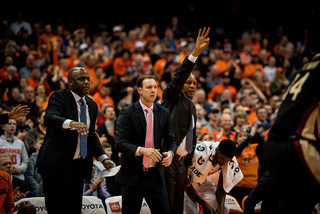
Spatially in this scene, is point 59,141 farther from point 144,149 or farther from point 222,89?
point 222,89

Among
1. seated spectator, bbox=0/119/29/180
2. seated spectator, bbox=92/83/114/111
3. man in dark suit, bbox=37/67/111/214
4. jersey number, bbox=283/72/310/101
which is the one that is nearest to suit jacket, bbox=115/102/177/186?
man in dark suit, bbox=37/67/111/214

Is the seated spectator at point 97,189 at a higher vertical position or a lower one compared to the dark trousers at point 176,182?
lower

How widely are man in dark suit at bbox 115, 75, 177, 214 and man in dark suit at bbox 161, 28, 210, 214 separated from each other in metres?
0.38

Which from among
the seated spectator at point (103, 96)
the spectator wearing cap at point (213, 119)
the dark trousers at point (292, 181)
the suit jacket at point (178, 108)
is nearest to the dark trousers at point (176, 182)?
the suit jacket at point (178, 108)

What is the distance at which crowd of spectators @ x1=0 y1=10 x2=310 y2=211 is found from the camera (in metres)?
8.73

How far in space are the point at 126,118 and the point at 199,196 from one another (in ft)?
6.28

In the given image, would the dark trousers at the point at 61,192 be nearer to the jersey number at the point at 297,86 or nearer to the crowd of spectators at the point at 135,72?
the jersey number at the point at 297,86

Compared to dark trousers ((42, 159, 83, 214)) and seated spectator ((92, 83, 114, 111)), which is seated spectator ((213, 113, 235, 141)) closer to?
seated spectator ((92, 83, 114, 111))

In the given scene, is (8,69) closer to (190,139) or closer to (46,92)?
(46,92)

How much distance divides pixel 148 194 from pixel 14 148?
355cm

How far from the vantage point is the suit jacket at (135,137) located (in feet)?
14.4

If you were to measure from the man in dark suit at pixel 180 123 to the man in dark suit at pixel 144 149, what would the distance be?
0.38 meters

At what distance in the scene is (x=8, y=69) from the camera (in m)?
10.1

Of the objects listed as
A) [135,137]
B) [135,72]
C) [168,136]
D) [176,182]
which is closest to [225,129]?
[176,182]
